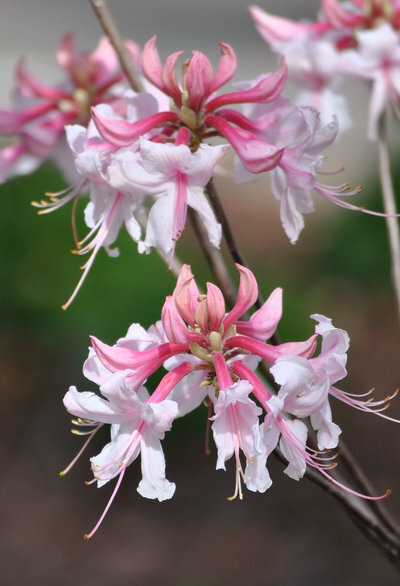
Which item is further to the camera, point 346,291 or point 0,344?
point 346,291

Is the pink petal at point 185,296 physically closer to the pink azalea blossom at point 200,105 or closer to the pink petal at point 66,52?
the pink azalea blossom at point 200,105

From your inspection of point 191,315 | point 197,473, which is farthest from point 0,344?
point 191,315

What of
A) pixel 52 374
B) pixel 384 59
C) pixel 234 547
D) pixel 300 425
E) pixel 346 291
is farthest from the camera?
pixel 346 291

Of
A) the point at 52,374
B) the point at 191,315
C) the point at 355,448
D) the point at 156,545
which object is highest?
the point at 191,315

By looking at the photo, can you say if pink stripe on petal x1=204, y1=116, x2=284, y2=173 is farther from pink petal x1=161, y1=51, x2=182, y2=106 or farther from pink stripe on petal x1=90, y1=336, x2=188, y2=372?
pink stripe on petal x1=90, y1=336, x2=188, y2=372

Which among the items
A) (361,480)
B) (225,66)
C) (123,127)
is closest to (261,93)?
(225,66)

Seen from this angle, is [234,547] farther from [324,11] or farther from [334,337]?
[334,337]

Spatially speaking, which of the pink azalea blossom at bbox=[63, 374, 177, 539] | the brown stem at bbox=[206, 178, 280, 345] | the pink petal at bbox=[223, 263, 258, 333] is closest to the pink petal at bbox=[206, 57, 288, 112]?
the brown stem at bbox=[206, 178, 280, 345]
